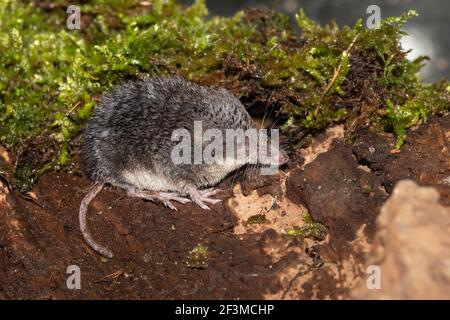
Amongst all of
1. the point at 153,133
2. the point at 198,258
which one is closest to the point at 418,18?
the point at 153,133

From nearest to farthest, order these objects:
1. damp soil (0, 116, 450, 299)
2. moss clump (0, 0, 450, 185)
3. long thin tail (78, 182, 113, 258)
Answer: damp soil (0, 116, 450, 299), long thin tail (78, 182, 113, 258), moss clump (0, 0, 450, 185)

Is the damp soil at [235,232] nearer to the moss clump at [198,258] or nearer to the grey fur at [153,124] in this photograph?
the moss clump at [198,258]

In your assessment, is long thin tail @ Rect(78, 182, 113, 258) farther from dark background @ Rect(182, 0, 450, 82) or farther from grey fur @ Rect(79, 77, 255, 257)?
dark background @ Rect(182, 0, 450, 82)

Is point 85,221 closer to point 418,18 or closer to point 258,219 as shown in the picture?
point 258,219

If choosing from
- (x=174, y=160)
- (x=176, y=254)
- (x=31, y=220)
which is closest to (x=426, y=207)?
(x=176, y=254)

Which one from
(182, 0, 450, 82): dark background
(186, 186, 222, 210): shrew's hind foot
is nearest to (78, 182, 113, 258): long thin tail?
(186, 186, 222, 210): shrew's hind foot

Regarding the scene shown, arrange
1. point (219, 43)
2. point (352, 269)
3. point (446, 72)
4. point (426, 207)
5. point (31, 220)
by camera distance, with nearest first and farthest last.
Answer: point (426, 207) → point (352, 269) → point (31, 220) → point (219, 43) → point (446, 72)

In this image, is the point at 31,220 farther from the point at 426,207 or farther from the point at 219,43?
the point at 426,207
